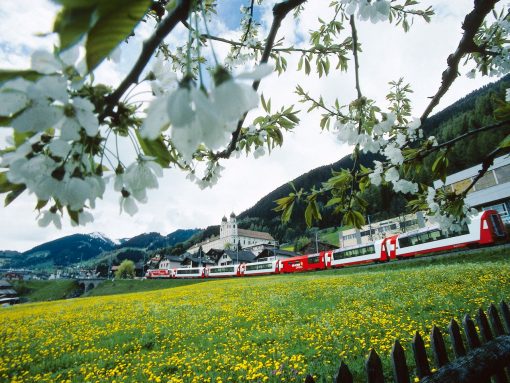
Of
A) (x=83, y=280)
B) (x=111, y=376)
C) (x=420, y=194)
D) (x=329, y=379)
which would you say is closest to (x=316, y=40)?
(x=420, y=194)

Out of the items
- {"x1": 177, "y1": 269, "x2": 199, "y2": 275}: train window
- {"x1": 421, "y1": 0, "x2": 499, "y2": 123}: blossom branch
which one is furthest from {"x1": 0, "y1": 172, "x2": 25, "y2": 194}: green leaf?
{"x1": 177, "y1": 269, "x2": 199, "y2": 275}: train window

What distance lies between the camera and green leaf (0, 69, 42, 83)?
48cm

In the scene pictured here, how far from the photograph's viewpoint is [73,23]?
1.27 feet

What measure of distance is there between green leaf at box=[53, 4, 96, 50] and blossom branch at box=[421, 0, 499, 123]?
1.93m

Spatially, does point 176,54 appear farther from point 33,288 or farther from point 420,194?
point 33,288

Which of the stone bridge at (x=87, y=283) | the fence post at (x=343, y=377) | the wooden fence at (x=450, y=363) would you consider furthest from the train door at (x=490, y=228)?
the stone bridge at (x=87, y=283)

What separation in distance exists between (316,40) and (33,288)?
3023 inches

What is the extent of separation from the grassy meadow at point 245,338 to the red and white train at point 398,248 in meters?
3.57

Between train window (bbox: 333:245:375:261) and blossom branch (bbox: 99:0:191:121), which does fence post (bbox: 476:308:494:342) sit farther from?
train window (bbox: 333:245:375:261)

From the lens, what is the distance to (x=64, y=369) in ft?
17.3

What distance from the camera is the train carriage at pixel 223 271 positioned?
3859 centimetres

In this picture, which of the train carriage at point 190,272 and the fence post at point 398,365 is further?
the train carriage at point 190,272

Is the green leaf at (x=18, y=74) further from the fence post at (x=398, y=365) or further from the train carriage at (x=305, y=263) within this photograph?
the train carriage at (x=305, y=263)

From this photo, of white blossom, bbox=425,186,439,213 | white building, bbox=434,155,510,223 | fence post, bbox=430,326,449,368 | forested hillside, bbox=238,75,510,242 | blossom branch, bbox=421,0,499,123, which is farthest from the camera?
white building, bbox=434,155,510,223
